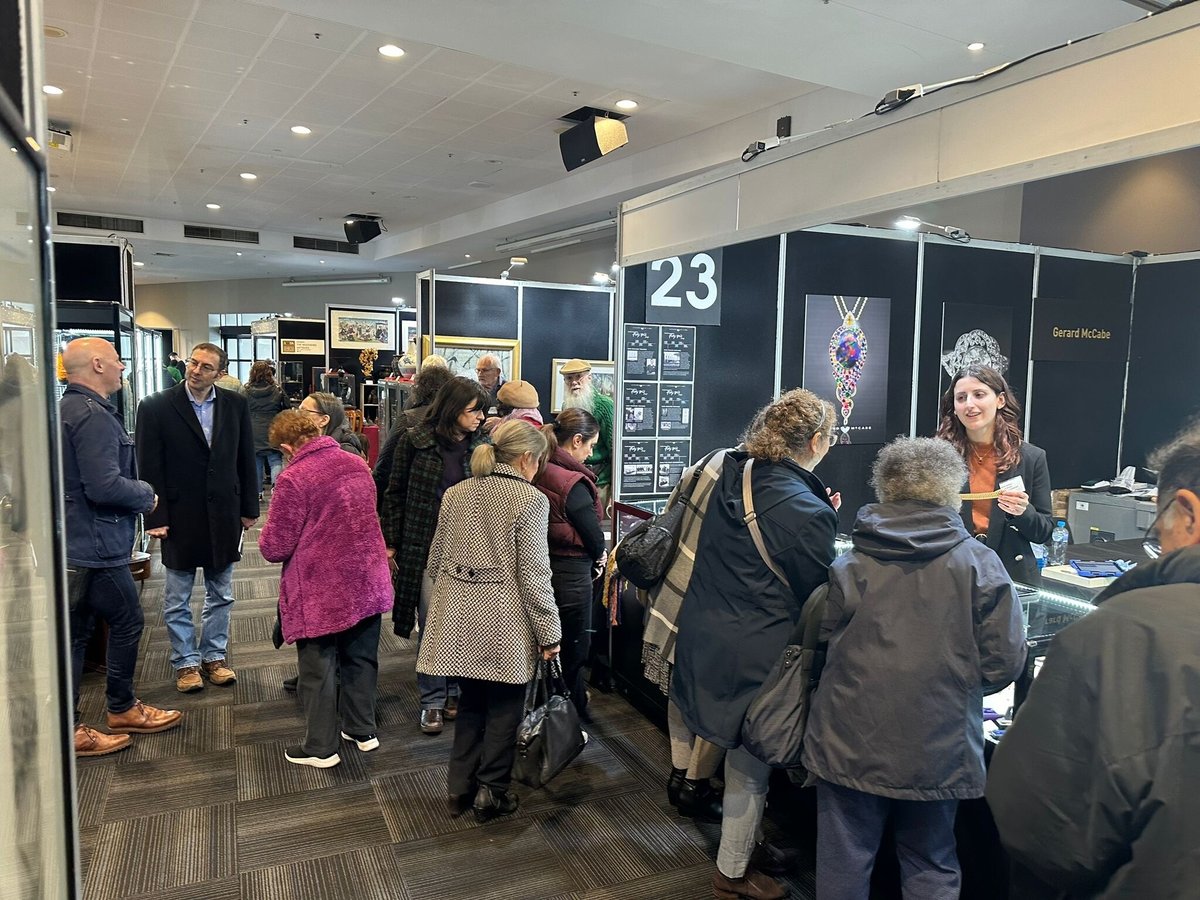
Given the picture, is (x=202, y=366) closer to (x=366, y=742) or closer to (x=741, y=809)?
(x=366, y=742)

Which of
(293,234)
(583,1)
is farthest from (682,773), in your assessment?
(293,234)

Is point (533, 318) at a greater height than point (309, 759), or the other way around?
point (533, 318)

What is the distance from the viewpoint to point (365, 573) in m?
2.85

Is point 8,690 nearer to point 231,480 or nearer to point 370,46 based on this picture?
point 231,480

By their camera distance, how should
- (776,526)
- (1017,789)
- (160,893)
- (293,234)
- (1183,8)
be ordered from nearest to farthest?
(1017,789)
(1183,8)
(776,526)
(160,893)
(293,234)

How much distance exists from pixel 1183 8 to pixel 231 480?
3517 millimetres

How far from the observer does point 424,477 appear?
3.12 meters

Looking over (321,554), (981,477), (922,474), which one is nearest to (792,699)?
(922,474)

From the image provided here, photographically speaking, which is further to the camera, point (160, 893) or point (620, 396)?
point (620, 396)

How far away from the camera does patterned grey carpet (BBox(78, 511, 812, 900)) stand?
2340 mm

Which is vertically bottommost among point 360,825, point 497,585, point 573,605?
point 360,825

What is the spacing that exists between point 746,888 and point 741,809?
223 mm

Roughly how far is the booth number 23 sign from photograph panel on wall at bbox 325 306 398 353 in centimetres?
773

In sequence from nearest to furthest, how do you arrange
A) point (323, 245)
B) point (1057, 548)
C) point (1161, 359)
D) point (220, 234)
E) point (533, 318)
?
point (1057, 548) < point (1161, 359) < point (533, 318) < point (220, 234) < point (323, 245)
